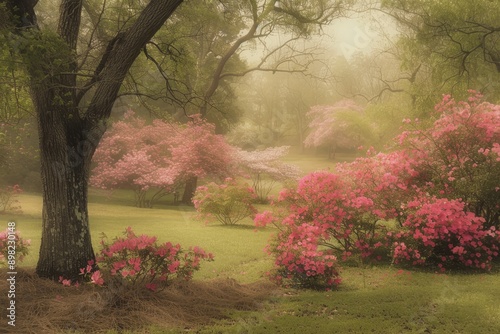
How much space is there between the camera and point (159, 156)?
933 inches

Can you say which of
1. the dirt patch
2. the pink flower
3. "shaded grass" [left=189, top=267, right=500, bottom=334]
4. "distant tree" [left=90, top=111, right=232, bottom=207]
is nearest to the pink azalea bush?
"shaded grass" [left=189, top=267, right=500, bottom=334]

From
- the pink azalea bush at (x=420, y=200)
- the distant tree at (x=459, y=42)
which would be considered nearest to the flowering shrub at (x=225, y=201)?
the pink azalea bush at (x=420, y=200)

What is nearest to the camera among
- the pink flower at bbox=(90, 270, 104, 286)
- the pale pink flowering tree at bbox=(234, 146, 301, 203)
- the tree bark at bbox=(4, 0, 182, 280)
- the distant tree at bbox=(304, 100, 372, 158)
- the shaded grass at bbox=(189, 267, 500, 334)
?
the shaded grass at bbox=(189, 267, 500, 334)

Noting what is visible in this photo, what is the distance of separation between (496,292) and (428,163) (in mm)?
3799

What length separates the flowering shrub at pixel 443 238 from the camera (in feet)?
29.2

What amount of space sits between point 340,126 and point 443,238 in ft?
96.6

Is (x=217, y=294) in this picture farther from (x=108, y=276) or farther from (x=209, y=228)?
(x=209, y=228)

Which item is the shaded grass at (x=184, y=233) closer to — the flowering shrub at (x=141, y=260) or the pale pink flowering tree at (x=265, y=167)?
the flowering shrub at (x=141, y=260)

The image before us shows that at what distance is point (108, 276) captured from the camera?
6.58 m

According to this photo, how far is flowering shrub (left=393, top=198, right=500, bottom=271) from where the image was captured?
8906 mm

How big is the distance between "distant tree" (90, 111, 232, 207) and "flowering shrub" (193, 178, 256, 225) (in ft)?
14.5

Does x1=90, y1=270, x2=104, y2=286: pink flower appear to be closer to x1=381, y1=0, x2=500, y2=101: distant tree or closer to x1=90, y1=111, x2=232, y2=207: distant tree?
x1=381, y1=0, x2=500, y2=101: distant tree

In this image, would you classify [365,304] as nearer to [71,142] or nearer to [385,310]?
[385,310]

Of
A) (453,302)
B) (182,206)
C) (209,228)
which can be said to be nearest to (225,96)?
(182,206)
